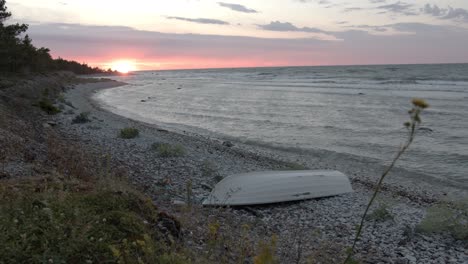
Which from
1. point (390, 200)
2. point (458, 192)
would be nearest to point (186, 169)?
point (390, 200)

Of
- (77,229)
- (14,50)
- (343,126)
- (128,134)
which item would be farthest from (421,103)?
(14,50)

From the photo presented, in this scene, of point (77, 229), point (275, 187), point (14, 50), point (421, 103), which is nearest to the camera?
point (421, 103)

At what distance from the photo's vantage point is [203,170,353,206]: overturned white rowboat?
753 centimetres

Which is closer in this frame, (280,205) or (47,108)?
(280,205)

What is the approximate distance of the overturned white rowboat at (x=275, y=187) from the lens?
753cm

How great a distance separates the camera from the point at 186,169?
31.4 feet

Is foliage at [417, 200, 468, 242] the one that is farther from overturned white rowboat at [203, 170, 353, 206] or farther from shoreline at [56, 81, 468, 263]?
overturned white rowboat at [203, 170, 353, 206]

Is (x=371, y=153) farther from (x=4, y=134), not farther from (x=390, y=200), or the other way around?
(x=4, y=134)

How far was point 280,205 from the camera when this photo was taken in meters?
7.73

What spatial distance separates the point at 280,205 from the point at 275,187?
1.50 feet

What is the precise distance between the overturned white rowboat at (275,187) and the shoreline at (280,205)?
17cm

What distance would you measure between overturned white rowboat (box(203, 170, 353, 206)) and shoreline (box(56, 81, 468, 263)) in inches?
6.8

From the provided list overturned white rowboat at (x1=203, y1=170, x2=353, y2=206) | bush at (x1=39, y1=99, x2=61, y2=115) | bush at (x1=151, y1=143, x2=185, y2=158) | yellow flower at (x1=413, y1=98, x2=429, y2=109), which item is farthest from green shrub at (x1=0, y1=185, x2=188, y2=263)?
bush at (x1=39, y1=99, x2=61, y2=115)

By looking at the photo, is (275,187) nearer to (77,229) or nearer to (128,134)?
(77,229)
